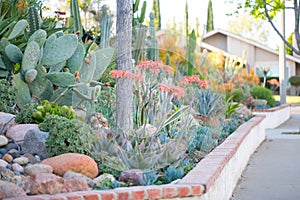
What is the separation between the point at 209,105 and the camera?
1177 centimetres

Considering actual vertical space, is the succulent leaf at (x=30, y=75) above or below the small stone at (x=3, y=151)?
above

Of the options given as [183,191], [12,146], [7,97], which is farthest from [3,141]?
[183,191]

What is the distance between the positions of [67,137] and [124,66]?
1.63m

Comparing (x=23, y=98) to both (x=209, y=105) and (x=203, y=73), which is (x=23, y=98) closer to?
(x=209, y=105)

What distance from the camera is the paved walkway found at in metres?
7.60

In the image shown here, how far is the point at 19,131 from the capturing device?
6.83 metres

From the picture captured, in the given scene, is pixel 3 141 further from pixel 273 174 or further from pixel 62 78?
pixel 273 174

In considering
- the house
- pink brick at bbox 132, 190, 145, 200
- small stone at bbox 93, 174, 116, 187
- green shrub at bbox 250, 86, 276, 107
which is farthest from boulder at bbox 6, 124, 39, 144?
the house

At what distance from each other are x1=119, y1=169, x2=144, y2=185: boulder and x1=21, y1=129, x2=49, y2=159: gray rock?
110cm

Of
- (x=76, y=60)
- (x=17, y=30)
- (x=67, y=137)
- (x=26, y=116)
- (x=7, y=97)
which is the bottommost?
(x=67, y=137)

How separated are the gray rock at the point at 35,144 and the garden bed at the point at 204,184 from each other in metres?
1.64

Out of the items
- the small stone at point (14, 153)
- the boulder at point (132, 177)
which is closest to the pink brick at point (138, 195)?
the boulder at point (132, 177)

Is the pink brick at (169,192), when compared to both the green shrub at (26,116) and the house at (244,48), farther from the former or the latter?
the house at (244,48)

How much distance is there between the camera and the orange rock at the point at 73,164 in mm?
5711
